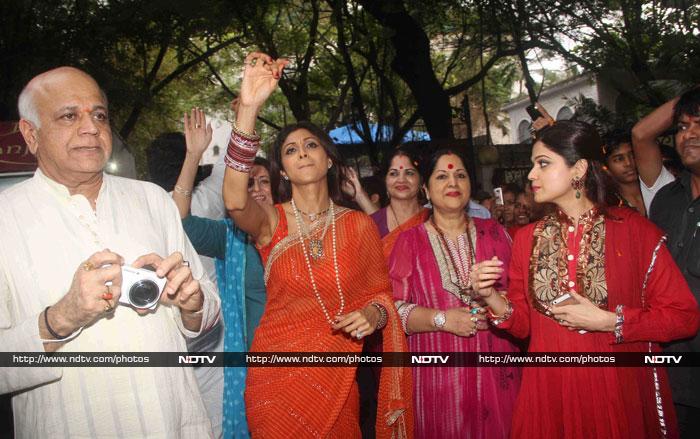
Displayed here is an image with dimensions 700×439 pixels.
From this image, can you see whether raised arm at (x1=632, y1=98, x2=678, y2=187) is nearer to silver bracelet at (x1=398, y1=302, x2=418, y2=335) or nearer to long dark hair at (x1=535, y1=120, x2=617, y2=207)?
long dark hair at (x1=535, y1=120, x2=617, y2=207)

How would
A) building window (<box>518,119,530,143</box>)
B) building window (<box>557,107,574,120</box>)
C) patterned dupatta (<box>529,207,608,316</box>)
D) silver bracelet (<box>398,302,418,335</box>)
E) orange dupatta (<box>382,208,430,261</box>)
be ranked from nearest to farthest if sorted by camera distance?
patterned dupatta (<box>529,207,608,316</box>) → silver bracelet (<box>398,302,418,335</box>) → orange dupatta (<box>382,208,430,261</box>) → building window (<box>557,107,574,120</box>) → building window (<box>518,119,530,143</box>)

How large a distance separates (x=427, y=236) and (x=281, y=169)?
2.73 ft

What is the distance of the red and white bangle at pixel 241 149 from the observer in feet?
7.64

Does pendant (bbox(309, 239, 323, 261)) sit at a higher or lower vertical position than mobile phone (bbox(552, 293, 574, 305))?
higher

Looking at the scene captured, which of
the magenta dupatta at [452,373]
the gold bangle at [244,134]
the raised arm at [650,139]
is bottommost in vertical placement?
the magenta dupatta at [452,373]

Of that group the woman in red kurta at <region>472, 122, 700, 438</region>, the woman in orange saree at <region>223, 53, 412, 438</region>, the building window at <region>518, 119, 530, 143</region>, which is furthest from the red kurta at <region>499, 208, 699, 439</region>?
the building window at <region>518, 119, 530, 143</region>

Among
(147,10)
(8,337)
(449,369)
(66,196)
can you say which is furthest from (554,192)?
(147,10)

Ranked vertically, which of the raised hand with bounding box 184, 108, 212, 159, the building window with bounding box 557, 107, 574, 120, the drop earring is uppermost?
the building window with bounding box 557, 107, 574, 120

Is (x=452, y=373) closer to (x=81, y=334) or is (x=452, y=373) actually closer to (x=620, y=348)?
(x=620, y=348)

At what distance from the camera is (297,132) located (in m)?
2.79

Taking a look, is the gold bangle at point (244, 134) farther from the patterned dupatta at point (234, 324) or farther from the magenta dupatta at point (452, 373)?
the magenta dupatta at point (452, 373)

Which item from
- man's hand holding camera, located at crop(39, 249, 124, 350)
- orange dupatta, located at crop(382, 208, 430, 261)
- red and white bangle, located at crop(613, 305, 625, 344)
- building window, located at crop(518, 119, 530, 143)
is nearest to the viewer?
man's hand holding camera, located at crop(39, 249, 124, 350)

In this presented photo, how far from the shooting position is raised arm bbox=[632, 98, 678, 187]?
9.44ft

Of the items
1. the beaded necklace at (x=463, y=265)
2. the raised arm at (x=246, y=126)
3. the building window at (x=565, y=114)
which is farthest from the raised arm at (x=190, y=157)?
the building window at (x=565, y=114)
